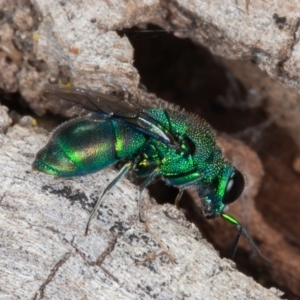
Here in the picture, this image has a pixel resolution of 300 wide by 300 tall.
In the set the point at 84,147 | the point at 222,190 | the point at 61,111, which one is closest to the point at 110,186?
the point at 84,147

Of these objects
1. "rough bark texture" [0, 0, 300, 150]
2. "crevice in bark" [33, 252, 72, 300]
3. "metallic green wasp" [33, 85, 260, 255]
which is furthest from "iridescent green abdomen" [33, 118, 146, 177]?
"crevice in bark" [33, 252, 72, 300]

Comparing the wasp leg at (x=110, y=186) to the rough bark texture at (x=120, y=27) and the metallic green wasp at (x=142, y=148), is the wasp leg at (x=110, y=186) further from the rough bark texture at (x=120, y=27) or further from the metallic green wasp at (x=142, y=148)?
the rough bark texture at (x=120, y=27)

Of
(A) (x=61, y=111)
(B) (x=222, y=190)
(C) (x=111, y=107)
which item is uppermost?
(C) (x=111, y=107)

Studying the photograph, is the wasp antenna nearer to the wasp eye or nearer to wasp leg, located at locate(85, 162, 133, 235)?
the wasp eye

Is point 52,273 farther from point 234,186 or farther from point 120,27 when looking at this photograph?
point 120,27

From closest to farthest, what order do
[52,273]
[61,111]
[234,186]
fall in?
[52,273] < [234,186] < [61,111]

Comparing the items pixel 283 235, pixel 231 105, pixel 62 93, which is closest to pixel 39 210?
pixel 62 93

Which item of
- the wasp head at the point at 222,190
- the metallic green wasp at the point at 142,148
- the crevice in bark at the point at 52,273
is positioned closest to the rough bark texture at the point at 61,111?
the crevice in bark at the point at 52,273
